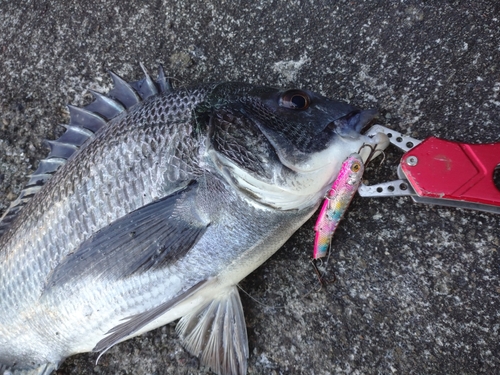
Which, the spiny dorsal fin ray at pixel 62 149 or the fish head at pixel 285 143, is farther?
the spiny dorsal fin ray at pixel 62 149

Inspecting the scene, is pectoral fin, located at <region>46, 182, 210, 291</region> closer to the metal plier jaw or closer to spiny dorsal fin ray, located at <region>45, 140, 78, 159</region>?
spiny dorsal fin ray, located at <region>45, 140, 78, 159</region>

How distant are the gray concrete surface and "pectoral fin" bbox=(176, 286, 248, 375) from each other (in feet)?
0.25

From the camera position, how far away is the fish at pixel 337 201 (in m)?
1.53

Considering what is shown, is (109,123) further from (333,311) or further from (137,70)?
(333,311)

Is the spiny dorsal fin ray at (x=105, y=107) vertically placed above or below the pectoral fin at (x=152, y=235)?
above

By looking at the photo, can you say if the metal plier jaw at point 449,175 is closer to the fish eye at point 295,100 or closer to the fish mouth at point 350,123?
the fish mouth at point 350,123

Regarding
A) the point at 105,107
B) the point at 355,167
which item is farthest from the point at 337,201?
the point at 105,107

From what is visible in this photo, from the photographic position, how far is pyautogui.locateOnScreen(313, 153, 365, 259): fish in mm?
1529

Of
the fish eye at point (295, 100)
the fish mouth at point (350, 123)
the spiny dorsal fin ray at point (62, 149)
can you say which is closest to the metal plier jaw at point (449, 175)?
the fish mouth at point (350, 123)

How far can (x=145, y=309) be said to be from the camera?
1669 millimetres

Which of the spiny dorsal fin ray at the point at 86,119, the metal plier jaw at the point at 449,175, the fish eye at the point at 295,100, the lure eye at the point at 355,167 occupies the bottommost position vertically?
the metal plier jaw at the point at 449,175

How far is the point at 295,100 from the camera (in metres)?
1.57

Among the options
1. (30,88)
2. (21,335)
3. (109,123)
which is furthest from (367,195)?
(30,88)

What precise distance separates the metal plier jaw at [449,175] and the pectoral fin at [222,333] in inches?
30.8
